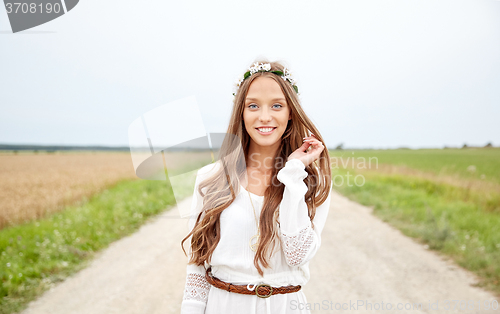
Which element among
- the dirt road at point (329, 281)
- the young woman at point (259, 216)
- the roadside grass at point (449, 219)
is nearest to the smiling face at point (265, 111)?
the young woman at point (259, 216)

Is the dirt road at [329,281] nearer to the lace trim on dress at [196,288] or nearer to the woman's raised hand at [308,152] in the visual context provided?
the lace trim on dress at [196,288]

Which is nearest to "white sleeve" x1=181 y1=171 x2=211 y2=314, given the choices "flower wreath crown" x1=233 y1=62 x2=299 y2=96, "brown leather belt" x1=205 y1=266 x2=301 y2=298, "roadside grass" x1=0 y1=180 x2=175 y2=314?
"brown leather belt" x1=205 y1=266 x2=301 y2=298

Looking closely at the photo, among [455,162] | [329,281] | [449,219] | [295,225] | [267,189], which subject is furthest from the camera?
[455,162]

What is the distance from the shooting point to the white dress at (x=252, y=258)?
1.53m

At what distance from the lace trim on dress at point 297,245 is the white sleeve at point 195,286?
0.51 m

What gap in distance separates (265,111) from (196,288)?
3.42ft

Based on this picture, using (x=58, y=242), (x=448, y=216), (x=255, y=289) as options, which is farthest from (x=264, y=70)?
(x=448, y=216)

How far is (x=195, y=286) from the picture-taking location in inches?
65.1

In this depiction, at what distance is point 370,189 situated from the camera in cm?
1077

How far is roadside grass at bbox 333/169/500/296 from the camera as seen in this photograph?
4.46m

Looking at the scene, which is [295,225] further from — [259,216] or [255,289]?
[255,289]

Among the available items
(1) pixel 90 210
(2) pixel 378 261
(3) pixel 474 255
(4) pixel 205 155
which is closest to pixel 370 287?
(2) pixel 378 261

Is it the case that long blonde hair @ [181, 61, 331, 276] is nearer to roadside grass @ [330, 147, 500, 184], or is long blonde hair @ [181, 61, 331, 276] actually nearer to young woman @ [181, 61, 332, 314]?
young woman @ [181, 61, 332, 314]

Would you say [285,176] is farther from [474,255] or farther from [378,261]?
[474,255]
